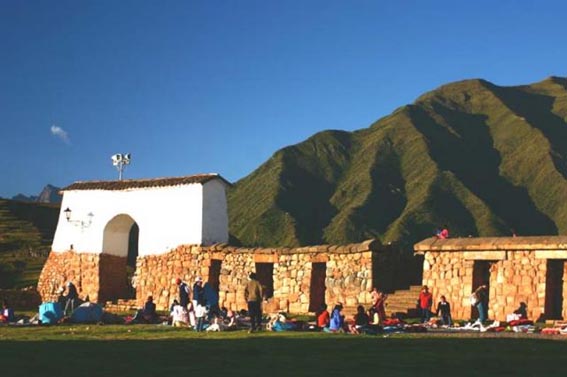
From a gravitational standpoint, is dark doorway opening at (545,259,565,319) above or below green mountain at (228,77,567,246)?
below

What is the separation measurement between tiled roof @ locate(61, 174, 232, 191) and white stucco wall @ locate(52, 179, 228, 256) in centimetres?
14

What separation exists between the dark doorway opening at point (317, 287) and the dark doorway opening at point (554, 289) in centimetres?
683

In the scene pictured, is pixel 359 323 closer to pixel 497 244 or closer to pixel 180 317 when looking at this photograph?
pixel 497 244

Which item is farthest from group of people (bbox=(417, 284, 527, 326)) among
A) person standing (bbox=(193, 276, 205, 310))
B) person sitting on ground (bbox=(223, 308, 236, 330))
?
person standing (bbox=(193, 276, 205, 310))

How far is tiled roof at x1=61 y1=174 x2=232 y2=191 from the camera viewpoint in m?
29.0

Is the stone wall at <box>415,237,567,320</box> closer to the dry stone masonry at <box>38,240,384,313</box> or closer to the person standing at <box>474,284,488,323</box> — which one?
the person standing at <box>474,284,488,323</box>

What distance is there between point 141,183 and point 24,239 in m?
20.8

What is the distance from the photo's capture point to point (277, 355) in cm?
1300

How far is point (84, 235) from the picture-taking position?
3155 centimetres

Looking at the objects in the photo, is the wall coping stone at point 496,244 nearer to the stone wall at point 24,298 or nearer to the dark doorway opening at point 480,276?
the dark doorway opening at point 480,276

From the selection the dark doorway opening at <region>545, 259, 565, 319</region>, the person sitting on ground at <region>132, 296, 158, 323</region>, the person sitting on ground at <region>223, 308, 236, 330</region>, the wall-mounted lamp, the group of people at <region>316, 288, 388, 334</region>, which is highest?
the wall-mounted lamp

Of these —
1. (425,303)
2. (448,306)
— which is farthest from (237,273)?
(448,306)

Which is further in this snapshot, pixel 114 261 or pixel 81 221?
pixel 81 221

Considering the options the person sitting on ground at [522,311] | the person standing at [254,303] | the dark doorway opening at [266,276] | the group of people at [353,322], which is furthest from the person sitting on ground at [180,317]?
the person sitting on ground at [522,311]
